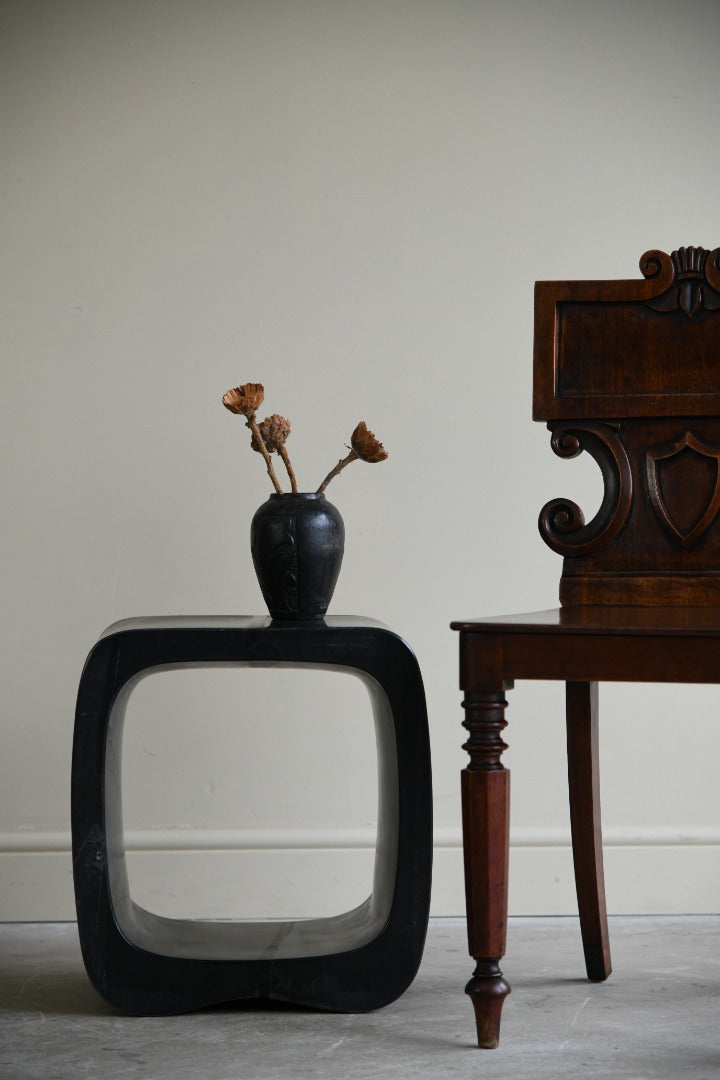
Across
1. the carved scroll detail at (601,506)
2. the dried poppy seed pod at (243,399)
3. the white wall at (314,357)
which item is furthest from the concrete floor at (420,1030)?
the dried poppy seed pod at (243,399)

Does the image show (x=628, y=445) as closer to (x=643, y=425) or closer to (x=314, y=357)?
(x=643, y=425)

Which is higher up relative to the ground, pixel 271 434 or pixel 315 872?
pixel 271 434

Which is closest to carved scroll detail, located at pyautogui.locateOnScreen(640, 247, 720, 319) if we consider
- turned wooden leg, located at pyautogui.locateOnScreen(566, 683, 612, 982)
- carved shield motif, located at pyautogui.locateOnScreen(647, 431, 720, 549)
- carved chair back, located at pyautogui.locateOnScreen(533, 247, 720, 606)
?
carved chair back, located at pyautogui.locateOnScreen(533, 247, 720, 606)

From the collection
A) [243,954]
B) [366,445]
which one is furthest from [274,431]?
[243,954]

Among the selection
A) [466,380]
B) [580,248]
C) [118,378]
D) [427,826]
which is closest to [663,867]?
[427,826]

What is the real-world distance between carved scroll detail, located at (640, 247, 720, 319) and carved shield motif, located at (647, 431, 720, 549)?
0.20 m

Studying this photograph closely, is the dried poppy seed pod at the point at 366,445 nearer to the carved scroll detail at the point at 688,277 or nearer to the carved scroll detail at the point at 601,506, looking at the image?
the carved scroll detail at the point at 601,506

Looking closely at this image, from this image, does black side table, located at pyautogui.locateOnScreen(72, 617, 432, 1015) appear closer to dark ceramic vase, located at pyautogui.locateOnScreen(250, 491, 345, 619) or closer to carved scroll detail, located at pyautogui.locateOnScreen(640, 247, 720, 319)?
dark ceramic vase, located at pyautogui.locateOnScreen(250, 491, 345, 619)

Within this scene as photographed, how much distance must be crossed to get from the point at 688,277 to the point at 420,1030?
1.14 m

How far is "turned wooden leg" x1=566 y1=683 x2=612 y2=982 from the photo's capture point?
1.75 m

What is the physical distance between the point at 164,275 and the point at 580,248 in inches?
31.3

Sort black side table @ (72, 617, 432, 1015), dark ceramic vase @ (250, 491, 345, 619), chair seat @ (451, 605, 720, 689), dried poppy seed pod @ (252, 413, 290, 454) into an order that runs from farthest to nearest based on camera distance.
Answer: dried poppy seed pod @ (252, 413, 290, 454) → dark ceramic vase @ (250, 491, 345, 619) → black side table @ (72, 617, 432, 1015) → chair seat @ (451, 605, 720, 689)

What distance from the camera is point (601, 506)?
1.77 m

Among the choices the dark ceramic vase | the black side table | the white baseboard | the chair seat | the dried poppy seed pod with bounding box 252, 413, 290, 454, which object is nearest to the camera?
the chair seat
